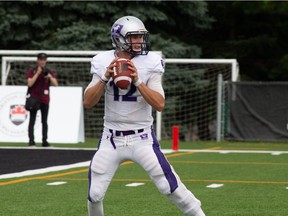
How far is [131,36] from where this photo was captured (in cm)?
739

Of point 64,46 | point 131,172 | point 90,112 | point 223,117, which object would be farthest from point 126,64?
point 64,46

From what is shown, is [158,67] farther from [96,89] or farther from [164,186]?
[164,186]

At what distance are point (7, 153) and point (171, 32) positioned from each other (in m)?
14.7

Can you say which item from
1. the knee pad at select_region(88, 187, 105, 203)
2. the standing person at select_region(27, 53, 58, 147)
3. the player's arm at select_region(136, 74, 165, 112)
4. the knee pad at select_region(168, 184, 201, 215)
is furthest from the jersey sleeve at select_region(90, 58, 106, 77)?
the standing person at select_region(27, 53, 58, 147)

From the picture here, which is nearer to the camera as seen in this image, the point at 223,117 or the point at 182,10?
the point at 223,117

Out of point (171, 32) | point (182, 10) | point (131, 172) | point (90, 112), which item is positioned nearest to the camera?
point (131, 172)

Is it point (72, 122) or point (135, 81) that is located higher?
point (135, 81)

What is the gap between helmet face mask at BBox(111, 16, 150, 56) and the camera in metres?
7.39

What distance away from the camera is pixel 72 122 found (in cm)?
2095

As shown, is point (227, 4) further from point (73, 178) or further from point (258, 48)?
point (73, 178)

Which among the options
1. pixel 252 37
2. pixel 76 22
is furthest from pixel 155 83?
pixel 252 37

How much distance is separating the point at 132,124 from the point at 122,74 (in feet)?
1.49

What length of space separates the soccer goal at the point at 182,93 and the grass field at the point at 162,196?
402 inches

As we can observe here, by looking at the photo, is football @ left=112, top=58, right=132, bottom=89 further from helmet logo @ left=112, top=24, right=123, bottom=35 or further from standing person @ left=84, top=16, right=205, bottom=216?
helmet logo @ left=112, top=24, right=123, bottom=35
